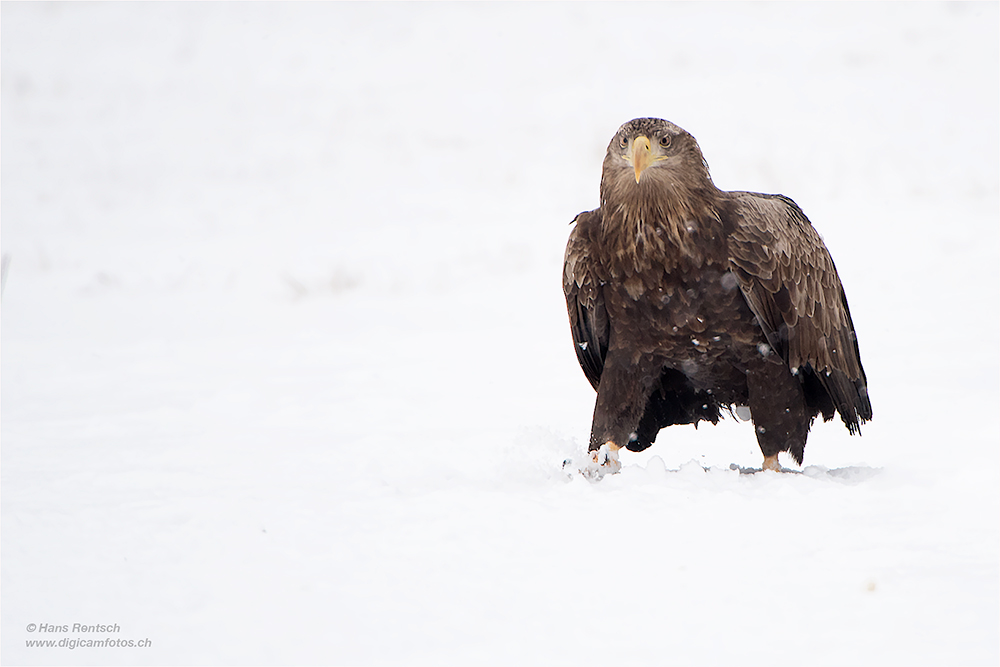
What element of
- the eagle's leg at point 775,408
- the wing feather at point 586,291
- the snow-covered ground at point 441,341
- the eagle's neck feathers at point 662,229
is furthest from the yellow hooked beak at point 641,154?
the snow-covered ground at point 441,341

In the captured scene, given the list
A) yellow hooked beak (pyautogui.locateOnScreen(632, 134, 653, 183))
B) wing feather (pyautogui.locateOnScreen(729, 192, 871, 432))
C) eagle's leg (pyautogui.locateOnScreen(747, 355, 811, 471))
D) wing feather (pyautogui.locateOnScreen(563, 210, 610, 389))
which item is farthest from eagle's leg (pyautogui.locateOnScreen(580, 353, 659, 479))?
yellow hooked beak (pyautogui.locateOnScreen(632, 134, 653, 183))

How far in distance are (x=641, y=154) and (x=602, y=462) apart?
1.45 metres

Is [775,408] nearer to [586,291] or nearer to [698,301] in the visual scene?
[698,301]

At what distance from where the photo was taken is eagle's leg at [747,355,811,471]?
177 inches

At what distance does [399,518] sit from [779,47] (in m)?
19.1

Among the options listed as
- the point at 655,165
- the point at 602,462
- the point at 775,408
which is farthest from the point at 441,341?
the point at 655,165

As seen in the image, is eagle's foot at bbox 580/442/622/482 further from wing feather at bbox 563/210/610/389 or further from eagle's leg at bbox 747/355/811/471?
eagle's leg at bbox 747/355/811/471

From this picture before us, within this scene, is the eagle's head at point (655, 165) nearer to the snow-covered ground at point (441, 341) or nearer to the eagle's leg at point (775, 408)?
the eagle's leg at point (775, 408)

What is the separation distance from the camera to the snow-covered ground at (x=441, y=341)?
289 centimetres

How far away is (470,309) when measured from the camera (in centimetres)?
1046

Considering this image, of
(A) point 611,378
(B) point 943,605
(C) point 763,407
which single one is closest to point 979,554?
(B) point 943,605

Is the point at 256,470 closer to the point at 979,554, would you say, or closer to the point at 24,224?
the point at 979,554

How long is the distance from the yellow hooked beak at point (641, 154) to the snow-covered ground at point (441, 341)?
4.01 feet

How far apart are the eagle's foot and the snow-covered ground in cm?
20
